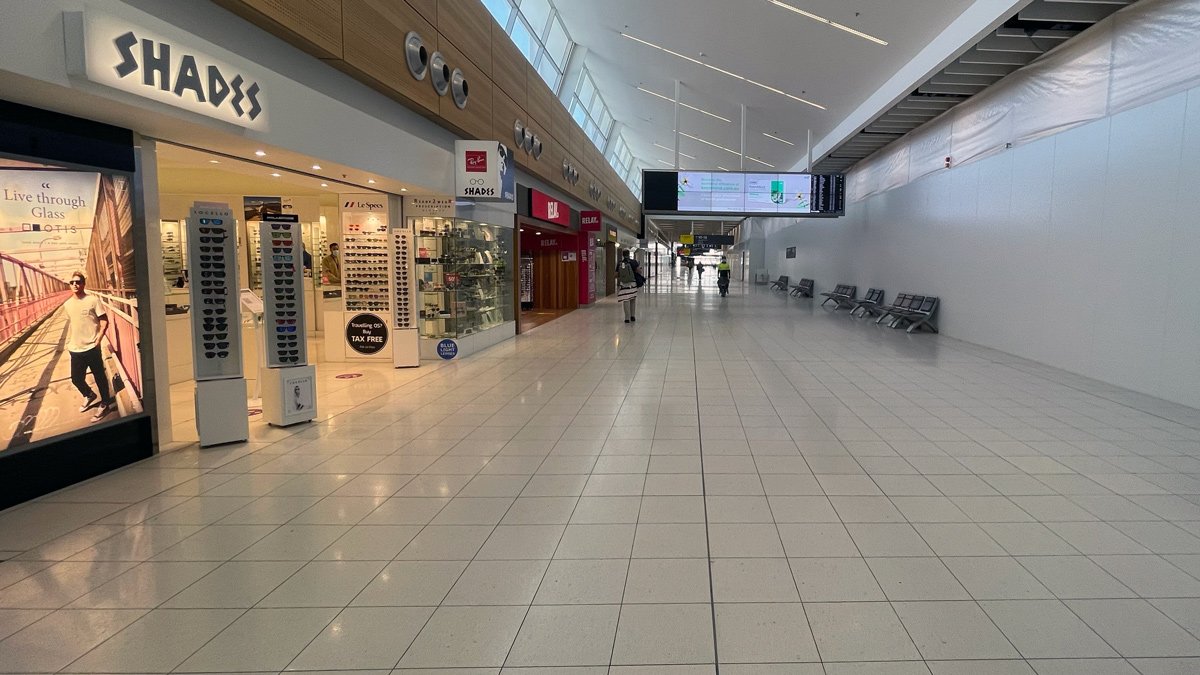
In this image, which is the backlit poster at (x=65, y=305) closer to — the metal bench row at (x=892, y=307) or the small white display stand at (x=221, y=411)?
the small white display stand at (x=221, y=411)

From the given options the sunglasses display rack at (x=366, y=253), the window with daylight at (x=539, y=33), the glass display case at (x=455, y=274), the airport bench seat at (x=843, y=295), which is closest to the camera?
the sunglasses display rack at (x=366, y=253)

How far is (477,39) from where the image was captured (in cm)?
891

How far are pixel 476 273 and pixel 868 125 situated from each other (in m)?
8.74

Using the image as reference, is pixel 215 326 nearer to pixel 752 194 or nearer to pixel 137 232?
pixel 137 232

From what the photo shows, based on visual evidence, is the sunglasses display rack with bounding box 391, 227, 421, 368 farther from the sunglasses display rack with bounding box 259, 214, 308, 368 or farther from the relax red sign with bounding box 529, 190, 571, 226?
the relax red sign with bounding box 529, 190, 571, 226

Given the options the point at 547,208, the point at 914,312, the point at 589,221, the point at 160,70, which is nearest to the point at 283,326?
the point at 160,70

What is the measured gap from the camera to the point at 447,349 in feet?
29.9

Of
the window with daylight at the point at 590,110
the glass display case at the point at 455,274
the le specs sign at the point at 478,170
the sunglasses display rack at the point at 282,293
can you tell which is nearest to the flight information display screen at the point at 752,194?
the window with daylight at the point at 590,110

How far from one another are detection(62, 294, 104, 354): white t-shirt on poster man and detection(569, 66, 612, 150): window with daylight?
13387mm

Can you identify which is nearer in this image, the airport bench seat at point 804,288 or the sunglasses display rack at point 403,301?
the sunglasses display rack at point 403,301

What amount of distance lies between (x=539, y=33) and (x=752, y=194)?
6.33 metres

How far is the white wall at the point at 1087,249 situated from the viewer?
20.4 ft

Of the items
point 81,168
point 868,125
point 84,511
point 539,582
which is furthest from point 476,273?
point 868,125

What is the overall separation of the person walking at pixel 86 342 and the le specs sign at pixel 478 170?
17.7 ft
